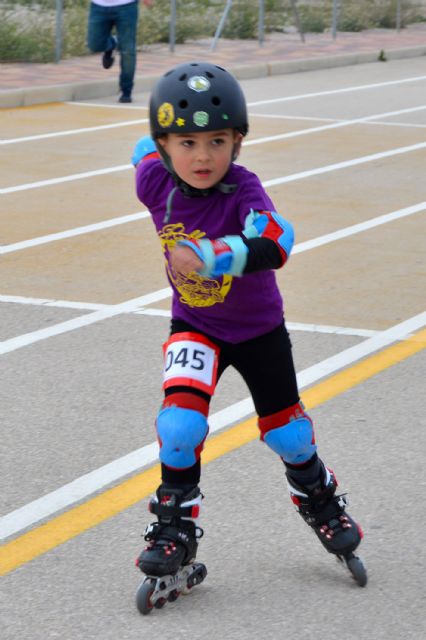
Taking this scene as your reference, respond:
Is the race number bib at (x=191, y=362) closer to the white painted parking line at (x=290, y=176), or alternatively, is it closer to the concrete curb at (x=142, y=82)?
the white painted parking line at (x=290, y=176)

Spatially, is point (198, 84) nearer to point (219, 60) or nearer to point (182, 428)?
point (182, 428)

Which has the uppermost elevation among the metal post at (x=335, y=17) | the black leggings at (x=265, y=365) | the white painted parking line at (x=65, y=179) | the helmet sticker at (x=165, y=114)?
the helmet sticker at (x=165, y=114)

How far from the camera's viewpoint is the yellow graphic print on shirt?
406 centimetres

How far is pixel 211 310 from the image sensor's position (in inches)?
162

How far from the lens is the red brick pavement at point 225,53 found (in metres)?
18.9

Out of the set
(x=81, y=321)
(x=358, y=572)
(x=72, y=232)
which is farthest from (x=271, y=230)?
(x=72, y=232)

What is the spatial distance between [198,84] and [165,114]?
126 mm

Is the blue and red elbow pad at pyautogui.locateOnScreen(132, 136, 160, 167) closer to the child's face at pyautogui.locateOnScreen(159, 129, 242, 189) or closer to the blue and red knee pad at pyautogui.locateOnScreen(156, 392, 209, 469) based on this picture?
the child's face at pyautogui.locateOnScreen(159, 129, 242, 189)

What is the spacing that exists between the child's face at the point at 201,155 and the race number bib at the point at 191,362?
18.2 inches

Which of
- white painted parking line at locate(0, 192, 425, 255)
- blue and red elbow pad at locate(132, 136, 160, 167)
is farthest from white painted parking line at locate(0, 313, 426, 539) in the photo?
white painted parking line at locate(0, 192, 425, 255)

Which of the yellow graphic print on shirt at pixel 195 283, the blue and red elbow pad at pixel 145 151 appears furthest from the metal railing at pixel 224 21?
the yellow graphic print on shirt at pixel 195 283

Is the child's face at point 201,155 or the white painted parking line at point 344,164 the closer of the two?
the child's face at point 201,155

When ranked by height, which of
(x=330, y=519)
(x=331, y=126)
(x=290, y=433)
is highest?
(x=290, y=433)

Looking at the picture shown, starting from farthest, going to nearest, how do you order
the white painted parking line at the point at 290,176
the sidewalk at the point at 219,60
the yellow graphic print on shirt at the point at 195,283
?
the sidewalk at the point at 219,60 → the white painted parking line at the point at 290,176 → the yellow graphic print on shirt at the point at 195,283
